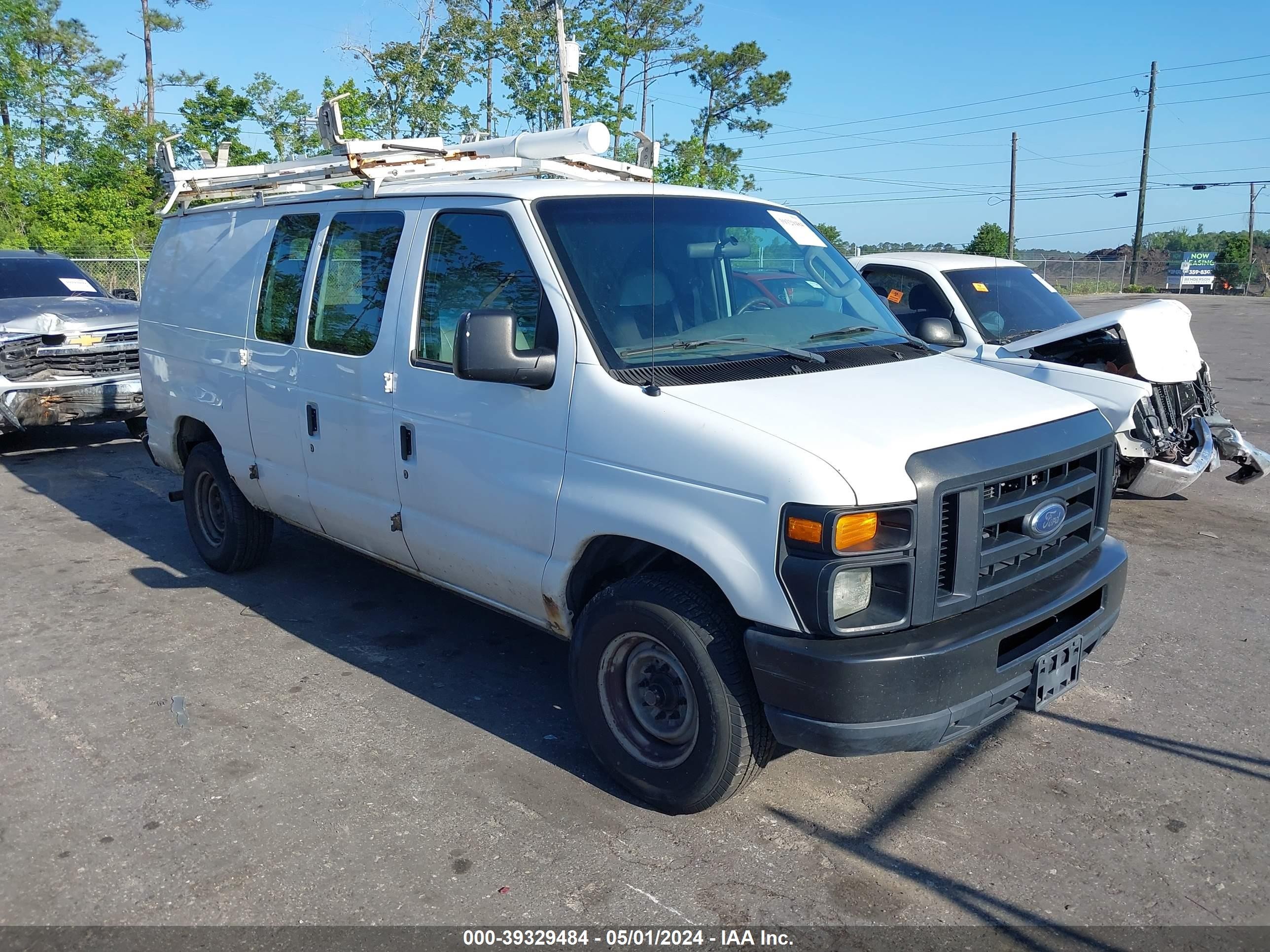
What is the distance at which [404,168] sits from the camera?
5180 mm

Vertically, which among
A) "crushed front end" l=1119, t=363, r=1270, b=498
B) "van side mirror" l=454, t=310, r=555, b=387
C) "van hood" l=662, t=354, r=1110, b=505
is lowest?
"crushed front end" l=1119, t=363, r=1270, b=498

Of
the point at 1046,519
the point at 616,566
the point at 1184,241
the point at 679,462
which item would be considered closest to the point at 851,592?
the point at 679,462

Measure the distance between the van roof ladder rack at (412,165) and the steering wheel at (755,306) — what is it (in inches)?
36.8

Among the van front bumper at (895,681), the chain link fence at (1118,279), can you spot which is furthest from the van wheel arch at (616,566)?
the chain link fence at (1118,279)

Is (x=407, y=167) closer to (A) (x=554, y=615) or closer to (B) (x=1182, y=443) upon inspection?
(A) (x=554, y=615)

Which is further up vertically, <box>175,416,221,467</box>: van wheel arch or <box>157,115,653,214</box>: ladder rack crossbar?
<box>157,115,653,214</box>: ladder rack crossbar

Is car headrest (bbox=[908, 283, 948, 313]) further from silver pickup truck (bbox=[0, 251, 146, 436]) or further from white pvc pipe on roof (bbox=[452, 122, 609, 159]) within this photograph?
silver pickup truck (bbox=[0, 251, 146, 436])

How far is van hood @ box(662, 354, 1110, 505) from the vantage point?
3137 millimetres

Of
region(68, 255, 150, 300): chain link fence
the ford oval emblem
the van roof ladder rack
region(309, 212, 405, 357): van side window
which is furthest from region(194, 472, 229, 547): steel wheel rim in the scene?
region(68, 255, 150, 300): chain link fence

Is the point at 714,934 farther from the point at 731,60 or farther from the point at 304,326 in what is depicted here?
the point at 731,60

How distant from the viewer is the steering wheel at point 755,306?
4.19 meters

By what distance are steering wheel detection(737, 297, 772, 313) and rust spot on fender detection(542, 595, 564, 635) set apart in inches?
53.8

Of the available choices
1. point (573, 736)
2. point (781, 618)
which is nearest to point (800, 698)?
point (781, 618)

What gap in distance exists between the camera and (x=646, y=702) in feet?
12.3
